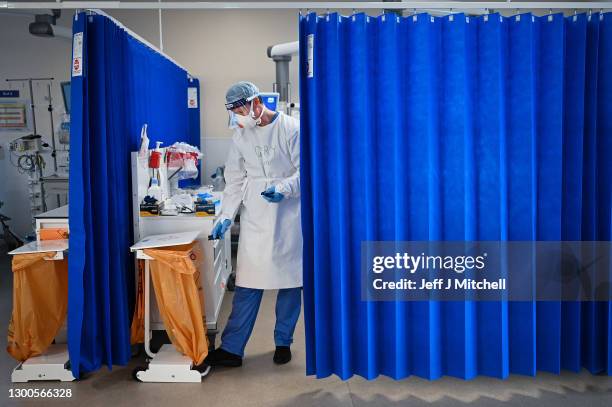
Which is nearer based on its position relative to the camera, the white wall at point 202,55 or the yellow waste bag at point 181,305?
the yellow waste bag at point 181,305

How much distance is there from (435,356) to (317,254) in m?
0.78

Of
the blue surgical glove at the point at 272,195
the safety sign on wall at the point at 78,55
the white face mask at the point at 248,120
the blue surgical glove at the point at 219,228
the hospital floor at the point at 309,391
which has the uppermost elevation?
the safety sign on wall at the point at 78,55

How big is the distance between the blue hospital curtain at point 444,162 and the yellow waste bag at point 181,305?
0.65 m

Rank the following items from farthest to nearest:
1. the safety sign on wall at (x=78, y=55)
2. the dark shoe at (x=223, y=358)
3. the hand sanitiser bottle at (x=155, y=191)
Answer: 1. the hand sanitiser bottle at (x=155, y=191)
2. the dark shoe at (x=223, y=358)
3. the safety sign on wall at (x=78, y=55)

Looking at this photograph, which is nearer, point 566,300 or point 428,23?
point 428,23

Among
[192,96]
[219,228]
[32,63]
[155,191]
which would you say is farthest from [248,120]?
[32,63]

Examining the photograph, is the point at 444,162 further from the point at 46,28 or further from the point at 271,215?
the point at 46,28

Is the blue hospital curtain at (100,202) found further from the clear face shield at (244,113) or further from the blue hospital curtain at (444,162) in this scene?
the blue hospital curtain at (444,162)

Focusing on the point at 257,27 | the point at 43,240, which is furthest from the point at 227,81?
the point at 43,240

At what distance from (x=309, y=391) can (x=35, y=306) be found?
152cm

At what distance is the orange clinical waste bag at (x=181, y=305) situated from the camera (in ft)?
9.09

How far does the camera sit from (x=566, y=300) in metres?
2.65

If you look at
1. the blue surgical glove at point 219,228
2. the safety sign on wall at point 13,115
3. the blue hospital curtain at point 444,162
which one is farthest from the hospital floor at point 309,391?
the safety sign on wall at point 13,115

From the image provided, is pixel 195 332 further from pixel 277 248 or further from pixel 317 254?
pixel 317 254
